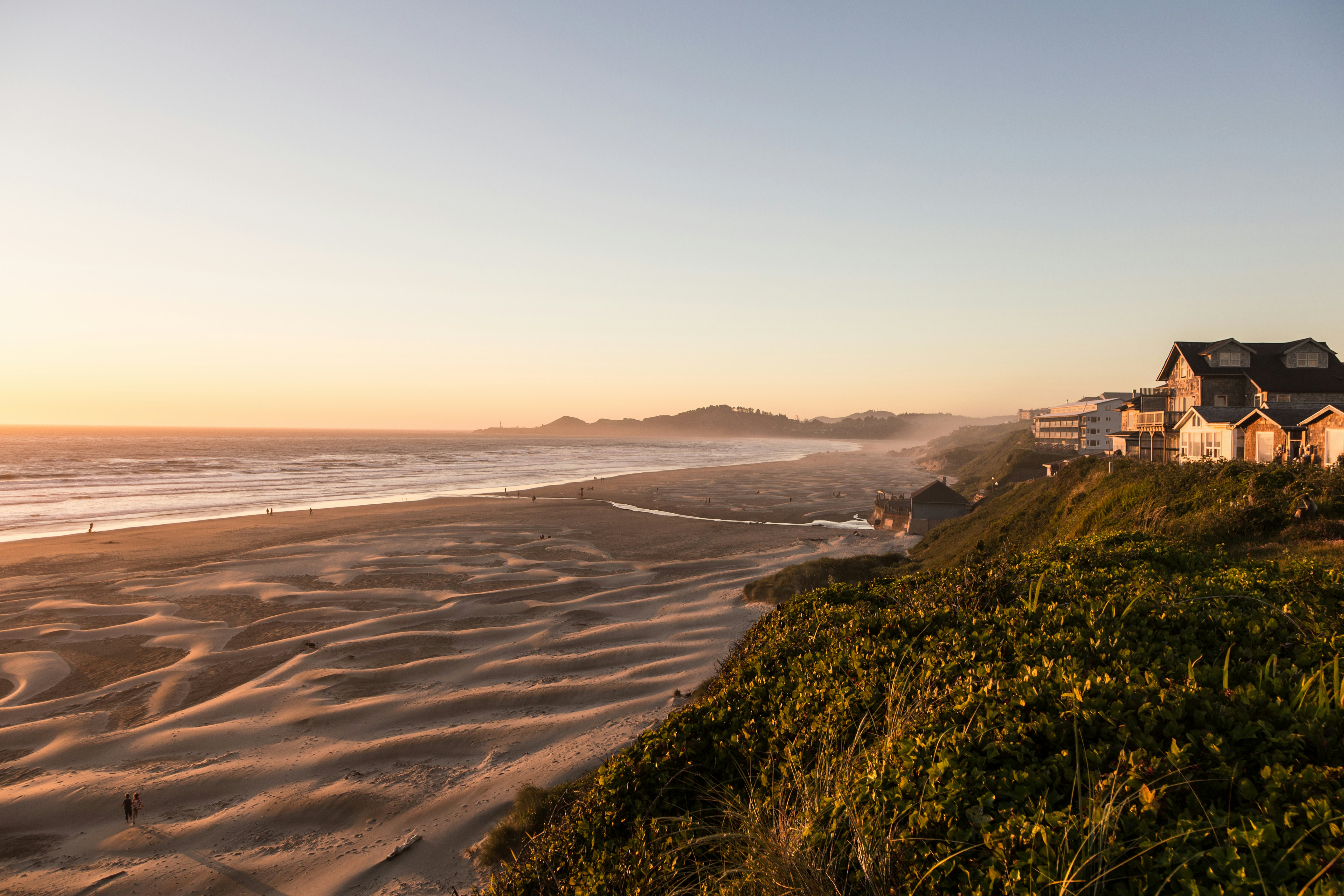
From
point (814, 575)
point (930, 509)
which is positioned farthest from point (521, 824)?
point (930, 509)

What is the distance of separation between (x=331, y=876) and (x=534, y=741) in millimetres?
4988

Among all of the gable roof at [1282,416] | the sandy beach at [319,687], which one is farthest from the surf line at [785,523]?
the gable roof at [1282,416]

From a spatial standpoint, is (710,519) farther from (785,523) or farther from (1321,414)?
(1321,414)

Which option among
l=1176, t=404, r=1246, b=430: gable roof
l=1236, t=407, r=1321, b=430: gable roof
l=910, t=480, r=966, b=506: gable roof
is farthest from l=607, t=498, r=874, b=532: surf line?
l=1236, t=407, r=1321, b=430: gable roof

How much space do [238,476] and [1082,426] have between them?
365 ft

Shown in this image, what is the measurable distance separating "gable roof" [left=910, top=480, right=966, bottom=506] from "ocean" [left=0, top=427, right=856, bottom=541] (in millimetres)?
47819

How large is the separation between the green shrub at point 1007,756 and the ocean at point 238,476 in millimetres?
55760

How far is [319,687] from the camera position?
17781 mm

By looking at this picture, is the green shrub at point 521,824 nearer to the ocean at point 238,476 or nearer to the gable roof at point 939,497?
the gable roof at point 939,497

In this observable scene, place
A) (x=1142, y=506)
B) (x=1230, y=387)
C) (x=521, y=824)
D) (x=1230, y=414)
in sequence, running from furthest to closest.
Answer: (x=1230, y=387) < (x=1230, y=414) < (x=1142, y=506) < (x=521, y=824)

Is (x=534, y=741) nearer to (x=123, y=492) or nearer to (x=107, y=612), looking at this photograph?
(x=107, y=612)

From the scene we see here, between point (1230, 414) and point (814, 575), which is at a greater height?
point (1230, 414)

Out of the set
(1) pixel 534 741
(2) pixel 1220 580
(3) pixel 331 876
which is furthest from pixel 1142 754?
(1) pixel 534 741

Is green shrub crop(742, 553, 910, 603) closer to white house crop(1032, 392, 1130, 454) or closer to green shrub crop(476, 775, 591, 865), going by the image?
green shrub crop(476, 775, 591, 865)
